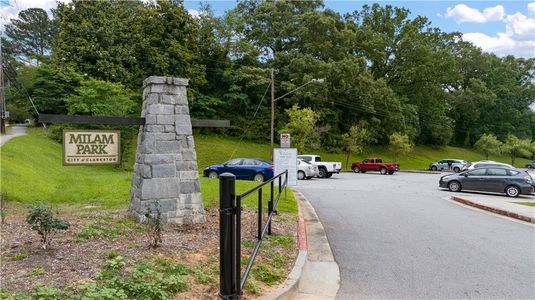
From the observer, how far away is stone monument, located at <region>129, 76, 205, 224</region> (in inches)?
258

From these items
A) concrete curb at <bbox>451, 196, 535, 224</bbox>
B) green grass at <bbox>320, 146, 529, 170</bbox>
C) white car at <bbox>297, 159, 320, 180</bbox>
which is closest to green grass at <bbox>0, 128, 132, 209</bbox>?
concrete curb at <bbox>451, 196, 535, 224</bbox>

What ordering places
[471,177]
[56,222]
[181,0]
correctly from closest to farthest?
[56,222], [471,177], [181,0]

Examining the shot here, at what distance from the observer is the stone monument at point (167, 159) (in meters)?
6.55

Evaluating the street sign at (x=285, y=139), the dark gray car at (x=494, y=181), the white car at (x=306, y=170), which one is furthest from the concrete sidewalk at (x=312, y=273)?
the white car at (x=306, y=170)

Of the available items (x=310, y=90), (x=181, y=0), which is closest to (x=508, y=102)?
(x=310, y=90)

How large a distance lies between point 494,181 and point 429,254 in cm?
1420

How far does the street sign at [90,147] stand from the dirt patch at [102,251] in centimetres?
102

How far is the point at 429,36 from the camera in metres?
58.4

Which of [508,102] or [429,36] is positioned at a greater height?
[429,36]

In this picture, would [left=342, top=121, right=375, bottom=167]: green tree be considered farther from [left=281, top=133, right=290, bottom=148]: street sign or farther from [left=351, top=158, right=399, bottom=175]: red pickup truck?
[left=281, top=133, right=290, bottom=148]: street sign

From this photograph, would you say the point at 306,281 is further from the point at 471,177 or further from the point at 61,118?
the point at 471,177

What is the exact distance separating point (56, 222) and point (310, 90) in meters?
37.9

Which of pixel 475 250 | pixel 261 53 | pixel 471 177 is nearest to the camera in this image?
pixel 475 250

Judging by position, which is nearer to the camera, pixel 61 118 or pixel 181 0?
pixel 61 118
